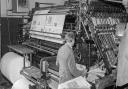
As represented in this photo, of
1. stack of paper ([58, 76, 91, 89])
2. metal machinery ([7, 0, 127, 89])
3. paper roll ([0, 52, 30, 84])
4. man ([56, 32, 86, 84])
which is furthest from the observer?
paper roll ([0, 52, 30, 84])

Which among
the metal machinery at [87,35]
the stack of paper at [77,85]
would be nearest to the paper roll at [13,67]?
the metal machinery at [87,35]

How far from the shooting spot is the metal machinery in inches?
98.7

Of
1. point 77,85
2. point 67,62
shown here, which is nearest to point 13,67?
point 67,62

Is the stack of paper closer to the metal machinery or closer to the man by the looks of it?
the metal machinery

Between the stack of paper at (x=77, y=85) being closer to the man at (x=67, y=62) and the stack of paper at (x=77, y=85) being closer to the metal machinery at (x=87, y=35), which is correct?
the metal machinery at (x=87, y=35)

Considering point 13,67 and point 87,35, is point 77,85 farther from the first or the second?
point 13,67

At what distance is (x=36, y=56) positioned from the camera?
12.3ft

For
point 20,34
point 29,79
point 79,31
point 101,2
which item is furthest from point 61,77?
point 20,34

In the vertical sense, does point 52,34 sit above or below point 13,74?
above

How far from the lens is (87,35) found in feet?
8.52

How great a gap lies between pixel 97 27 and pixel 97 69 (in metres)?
0.57

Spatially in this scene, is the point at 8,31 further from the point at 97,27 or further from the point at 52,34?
the point at 97,27

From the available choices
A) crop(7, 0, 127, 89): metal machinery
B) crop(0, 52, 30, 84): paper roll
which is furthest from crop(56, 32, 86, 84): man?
crop(0, 52, 30, 84): paper roll

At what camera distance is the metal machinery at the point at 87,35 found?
2506 mm
